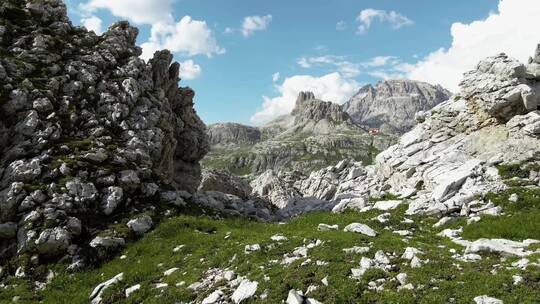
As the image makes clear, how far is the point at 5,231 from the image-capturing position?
2875cm

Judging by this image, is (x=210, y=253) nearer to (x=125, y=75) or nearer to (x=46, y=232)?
(x=46, y=232)

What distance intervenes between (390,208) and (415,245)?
14.9 meters

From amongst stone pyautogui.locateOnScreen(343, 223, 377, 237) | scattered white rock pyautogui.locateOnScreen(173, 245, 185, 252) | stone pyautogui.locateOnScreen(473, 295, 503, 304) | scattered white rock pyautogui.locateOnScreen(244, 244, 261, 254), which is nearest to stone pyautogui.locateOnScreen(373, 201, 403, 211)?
stone pyautogui.locateOnScreen(343, 223, 377, 237)

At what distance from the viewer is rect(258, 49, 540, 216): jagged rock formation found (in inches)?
1355

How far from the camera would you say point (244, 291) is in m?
19.0

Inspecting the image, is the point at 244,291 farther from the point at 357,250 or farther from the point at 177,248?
the point at 177,248

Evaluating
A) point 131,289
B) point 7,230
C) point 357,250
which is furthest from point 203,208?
point 357,250

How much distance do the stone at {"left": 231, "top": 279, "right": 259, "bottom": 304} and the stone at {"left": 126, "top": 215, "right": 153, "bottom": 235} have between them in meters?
14.8

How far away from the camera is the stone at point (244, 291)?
18.6m

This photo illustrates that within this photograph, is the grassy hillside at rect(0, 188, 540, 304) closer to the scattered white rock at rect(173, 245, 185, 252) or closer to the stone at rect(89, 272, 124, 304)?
the scattered white rock at rect(173, 245, 185, 252)

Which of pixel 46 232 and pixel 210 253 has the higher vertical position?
pixel 46 232

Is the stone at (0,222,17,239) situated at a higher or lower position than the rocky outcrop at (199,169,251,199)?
higher

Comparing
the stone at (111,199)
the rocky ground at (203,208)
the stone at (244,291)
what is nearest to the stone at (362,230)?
the rocky ground at (203,208)

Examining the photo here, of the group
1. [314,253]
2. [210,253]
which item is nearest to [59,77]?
[210,253]
